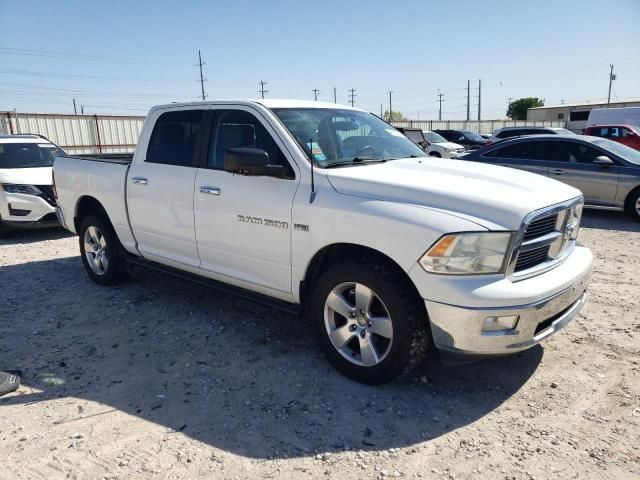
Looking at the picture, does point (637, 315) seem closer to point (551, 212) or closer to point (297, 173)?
point (551, 212)

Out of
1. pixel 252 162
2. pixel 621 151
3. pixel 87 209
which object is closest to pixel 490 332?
pixel 252 162

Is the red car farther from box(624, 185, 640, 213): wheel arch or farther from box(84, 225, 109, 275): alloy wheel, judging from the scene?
box(84, 225, 109, 275): alloy wheel

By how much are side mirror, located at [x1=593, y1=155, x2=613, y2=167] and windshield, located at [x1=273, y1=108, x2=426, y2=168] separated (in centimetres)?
614

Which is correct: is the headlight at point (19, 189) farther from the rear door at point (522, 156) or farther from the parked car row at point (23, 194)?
the rear door at point (522, 156)

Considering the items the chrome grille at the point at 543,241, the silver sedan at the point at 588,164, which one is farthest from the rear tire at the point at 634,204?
the chrome grille at the point at 543,241

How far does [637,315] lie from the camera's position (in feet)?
14.9

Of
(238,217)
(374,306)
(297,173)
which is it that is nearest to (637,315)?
(374,306)

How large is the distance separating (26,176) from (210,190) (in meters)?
5.95

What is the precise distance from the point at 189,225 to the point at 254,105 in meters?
1.19

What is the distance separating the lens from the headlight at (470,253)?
289 centimetres

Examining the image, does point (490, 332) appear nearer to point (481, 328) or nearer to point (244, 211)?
point (481, 328)

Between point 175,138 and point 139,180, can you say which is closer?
point 175,138

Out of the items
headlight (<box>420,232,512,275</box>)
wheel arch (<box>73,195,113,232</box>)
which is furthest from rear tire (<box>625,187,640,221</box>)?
wheel arch (<box>73,195,113,232</box>)

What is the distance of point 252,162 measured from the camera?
3.50m
